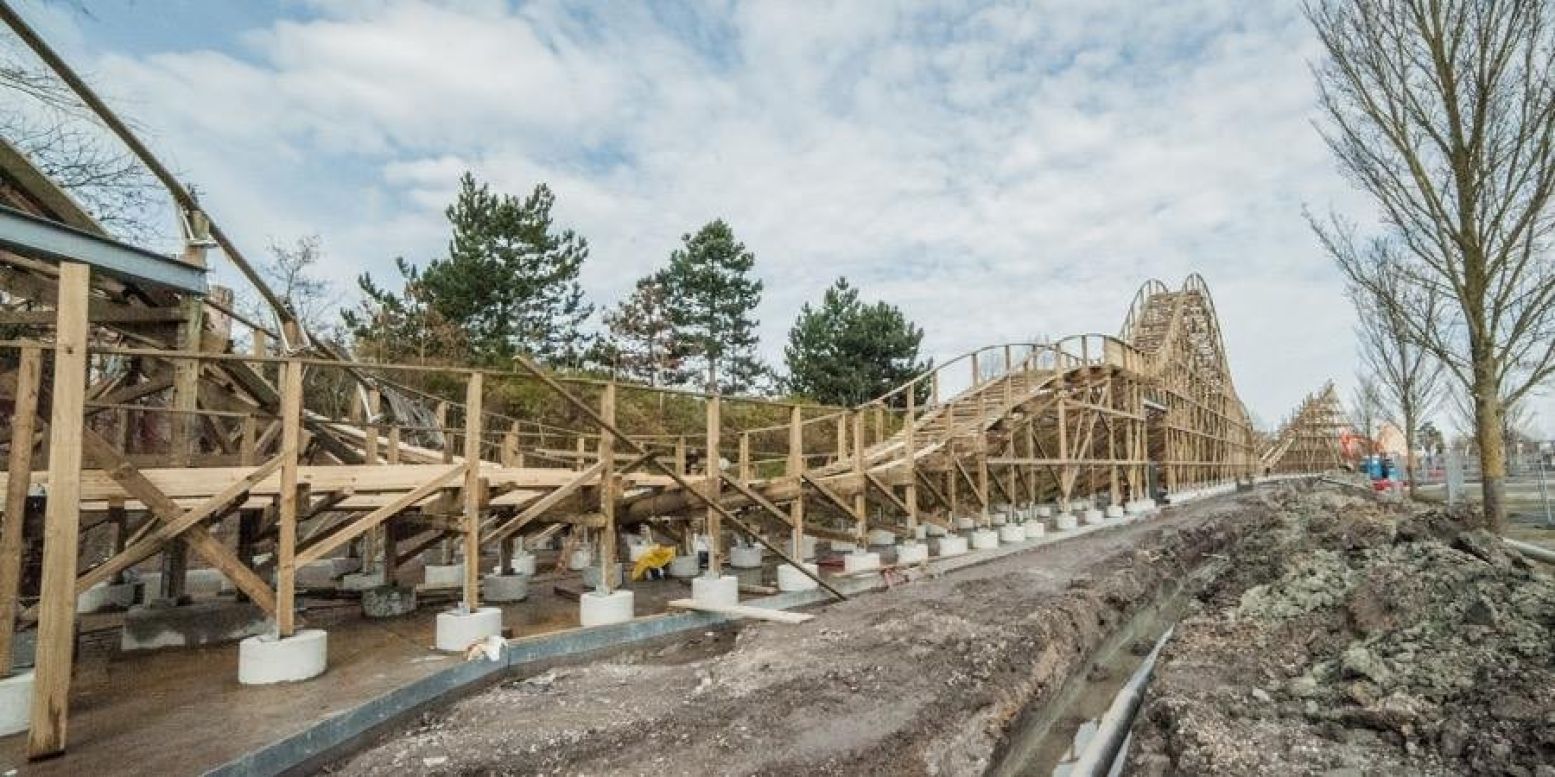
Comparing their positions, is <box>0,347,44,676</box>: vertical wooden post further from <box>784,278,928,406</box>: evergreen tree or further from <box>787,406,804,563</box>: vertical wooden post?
<box>784,278,928,406</box>: evergreen tree

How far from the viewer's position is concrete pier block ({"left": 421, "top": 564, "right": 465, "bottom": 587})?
32.1 ft

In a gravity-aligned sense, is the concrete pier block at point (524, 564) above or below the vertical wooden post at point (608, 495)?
below

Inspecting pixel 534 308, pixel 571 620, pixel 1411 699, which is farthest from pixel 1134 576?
pixel 534 308

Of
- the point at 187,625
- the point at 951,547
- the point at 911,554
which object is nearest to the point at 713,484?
the point at 911,554

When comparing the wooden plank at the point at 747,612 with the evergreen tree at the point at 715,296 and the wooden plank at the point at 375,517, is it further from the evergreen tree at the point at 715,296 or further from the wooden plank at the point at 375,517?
the evergreen tree at the point at 715,296

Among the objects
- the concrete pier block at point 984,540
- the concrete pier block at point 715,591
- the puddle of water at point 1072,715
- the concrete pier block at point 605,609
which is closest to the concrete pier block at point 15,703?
the concrete pier block at point 605,609

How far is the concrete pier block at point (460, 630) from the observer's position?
6.50 meters

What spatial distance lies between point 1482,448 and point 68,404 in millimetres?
14718

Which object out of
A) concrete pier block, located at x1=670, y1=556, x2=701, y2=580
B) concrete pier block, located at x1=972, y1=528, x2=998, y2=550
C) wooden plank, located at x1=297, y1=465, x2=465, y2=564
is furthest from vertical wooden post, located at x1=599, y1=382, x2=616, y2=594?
concrete pier block, located at x1=972, y1=528, x2=998, y2=550

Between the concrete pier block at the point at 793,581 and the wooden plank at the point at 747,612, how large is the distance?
4.34ft

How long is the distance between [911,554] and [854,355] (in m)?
18.0

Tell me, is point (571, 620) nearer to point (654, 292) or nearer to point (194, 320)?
point (194, 320)

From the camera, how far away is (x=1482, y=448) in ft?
34.5

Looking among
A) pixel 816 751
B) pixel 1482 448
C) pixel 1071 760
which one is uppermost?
pixel 1482 448
